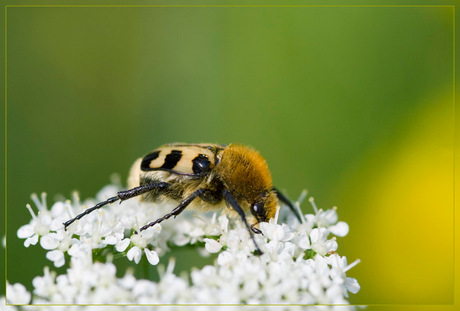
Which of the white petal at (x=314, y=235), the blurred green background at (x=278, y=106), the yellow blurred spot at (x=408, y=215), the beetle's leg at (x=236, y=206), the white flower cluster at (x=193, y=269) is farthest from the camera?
the blurred green background at (x=278, y=106)

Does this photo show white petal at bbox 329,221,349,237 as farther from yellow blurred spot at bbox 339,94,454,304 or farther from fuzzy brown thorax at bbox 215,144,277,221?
yellow blurred spot at bbox 339,94,454,304

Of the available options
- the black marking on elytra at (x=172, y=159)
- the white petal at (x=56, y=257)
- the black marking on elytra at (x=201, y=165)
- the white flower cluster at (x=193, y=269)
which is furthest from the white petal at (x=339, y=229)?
the white petal at (x=56, y=257)

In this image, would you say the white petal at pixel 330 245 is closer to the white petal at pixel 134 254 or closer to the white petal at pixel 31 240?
the white petal at pixel 134 254

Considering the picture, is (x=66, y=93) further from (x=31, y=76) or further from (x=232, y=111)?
(x=232, y=111)

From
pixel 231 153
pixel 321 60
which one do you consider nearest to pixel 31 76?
pixel 321 60

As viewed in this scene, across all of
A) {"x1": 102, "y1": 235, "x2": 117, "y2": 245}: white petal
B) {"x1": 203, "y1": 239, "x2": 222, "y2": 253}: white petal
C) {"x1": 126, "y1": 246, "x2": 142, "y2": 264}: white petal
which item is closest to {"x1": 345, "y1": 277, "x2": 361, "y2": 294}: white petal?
{"x1": 203, "y1": 239, "x2": 222, "y2": 253}: white petal
